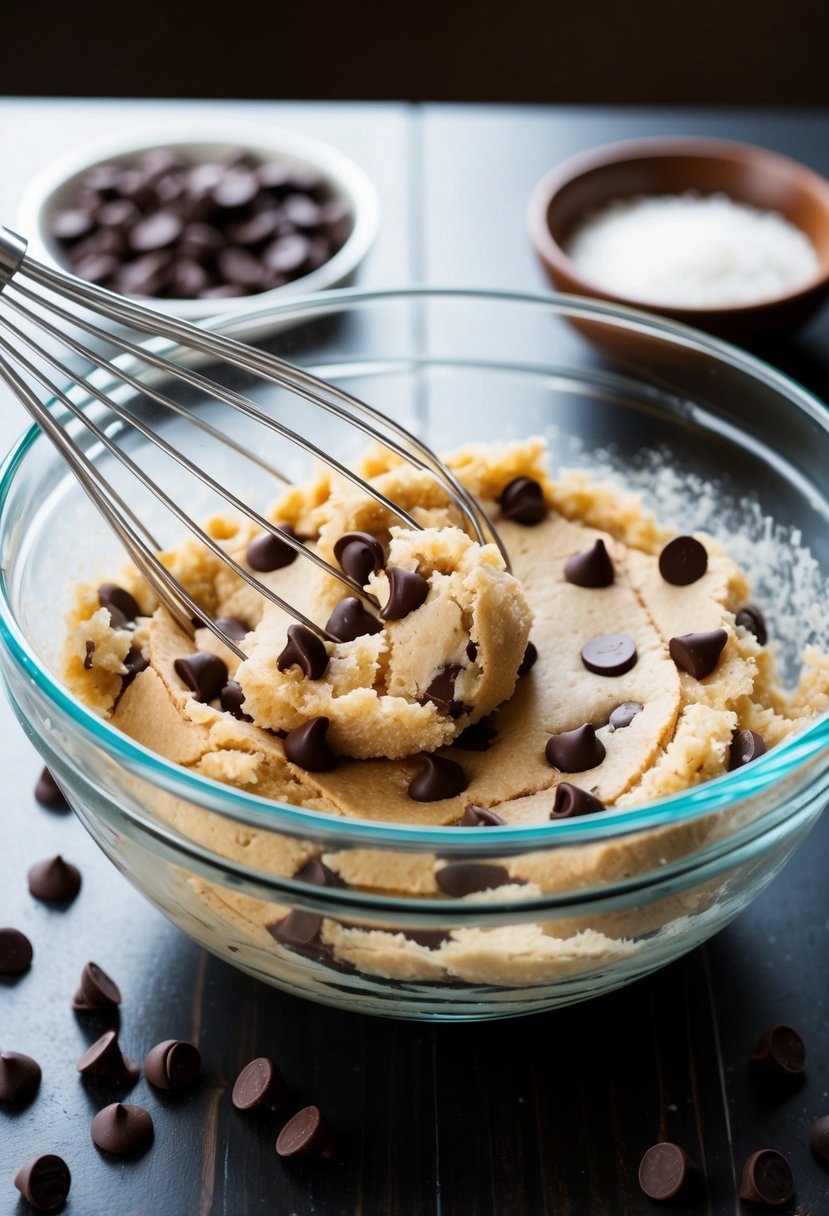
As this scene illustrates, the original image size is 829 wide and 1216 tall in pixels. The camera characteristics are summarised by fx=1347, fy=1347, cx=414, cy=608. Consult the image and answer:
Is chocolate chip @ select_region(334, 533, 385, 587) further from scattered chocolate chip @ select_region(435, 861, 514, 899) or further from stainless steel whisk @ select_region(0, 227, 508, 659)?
scattered chocolate chip @ select_region(435, 861, 514, 899)

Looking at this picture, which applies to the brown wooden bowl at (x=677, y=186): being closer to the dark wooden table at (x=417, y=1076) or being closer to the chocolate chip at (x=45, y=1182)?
the dark wooden table at (x=417, y=1076)

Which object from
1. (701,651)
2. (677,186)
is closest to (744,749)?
(701,651)

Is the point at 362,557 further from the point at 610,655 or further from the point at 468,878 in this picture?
the point at 468,878

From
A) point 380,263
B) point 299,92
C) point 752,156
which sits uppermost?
point 299,92

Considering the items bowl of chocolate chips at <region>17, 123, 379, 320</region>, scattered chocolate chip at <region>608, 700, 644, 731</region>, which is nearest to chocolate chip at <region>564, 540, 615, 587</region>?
scattered chocolate chip at <region>608, 700, 644, 731</region>

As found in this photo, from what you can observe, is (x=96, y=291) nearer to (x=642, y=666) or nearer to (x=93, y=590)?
(x=93, y=590)

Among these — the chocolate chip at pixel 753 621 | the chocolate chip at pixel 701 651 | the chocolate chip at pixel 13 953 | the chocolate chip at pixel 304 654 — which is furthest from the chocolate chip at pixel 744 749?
the chocolate chip at pixel 13 953

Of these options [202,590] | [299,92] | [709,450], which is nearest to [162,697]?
[202,590]

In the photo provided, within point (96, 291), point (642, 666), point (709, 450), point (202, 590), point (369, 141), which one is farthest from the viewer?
point (369, 141)
